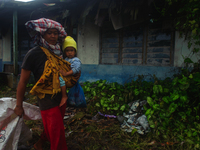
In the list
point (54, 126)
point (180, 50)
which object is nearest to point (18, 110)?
point (54, 126)

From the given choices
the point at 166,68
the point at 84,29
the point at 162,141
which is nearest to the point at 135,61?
the point at 166,68

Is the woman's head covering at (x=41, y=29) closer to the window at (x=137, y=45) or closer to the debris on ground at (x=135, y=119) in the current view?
the debris on ground at (x=135, y=119)

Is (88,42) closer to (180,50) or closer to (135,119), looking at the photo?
(180,50)

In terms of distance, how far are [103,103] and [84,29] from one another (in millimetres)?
3206

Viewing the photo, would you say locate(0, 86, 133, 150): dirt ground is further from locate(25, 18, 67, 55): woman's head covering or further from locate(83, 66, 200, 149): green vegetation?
locate(25, 18, 67, 55): woman's head covering

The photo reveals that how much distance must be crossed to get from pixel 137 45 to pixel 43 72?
3.92 metres

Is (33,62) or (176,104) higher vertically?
(33,62)

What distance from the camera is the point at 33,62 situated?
164 cm

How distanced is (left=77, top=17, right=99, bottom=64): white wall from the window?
0.23 m

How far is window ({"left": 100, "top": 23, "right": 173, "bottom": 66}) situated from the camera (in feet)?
14.8

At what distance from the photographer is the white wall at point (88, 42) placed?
5.55 meters

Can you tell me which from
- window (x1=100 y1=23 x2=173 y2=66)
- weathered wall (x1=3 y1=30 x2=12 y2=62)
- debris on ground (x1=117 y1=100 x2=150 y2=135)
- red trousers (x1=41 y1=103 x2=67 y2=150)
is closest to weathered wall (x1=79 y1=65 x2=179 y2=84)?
window (x1=100 y1=23 x2=173 y2=66)

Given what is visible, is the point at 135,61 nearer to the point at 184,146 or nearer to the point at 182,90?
the point at 182,90

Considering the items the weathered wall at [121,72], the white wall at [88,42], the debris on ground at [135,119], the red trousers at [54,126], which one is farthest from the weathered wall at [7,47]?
the red trousers at [54,126]
